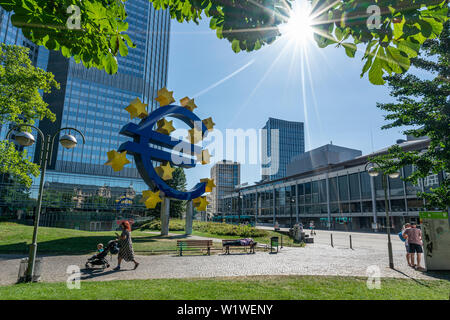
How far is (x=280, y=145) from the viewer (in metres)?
155

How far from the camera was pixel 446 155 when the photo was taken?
404 inches

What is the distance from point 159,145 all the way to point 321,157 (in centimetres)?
8419

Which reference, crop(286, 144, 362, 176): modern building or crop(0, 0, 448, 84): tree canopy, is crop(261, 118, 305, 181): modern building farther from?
crop(0, 0, 448, 84): tree canopy

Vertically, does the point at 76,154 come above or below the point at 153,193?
above

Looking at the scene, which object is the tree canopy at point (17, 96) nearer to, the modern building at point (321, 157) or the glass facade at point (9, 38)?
the glass facade at point (9, 38)

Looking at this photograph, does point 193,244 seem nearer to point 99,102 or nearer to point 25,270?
point 25,270

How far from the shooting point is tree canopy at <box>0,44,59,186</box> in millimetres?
17797

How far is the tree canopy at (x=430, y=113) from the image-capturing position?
35.5ft

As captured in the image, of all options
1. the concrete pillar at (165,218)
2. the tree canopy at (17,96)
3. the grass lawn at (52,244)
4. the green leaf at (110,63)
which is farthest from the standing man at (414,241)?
the tree canopy at (17,96)

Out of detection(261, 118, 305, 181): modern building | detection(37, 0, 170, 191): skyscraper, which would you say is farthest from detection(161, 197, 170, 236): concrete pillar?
detection(261, 118, 305, 181): modern building

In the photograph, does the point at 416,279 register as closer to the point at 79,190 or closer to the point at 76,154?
the point at 79,190

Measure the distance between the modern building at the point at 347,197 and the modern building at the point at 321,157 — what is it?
57.2ft

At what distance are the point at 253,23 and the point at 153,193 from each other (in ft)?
65.1
